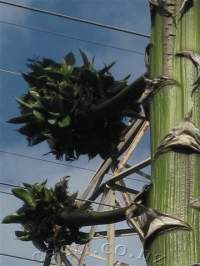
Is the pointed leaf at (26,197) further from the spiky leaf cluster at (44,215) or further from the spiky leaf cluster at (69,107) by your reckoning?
the spiky leaf cluster at (69,107)

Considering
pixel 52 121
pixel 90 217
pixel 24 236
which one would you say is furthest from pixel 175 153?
pixel 24 236

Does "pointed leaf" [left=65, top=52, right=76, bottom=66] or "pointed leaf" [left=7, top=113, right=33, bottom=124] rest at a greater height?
"pointed leaf" [left=65, top=52, right=76, bottom=66]

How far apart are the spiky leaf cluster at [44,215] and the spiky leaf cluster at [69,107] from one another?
0.73 ft

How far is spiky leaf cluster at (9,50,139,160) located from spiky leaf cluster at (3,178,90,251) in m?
0.22

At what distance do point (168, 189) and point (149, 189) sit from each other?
113 mm

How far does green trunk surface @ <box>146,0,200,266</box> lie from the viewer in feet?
9.23

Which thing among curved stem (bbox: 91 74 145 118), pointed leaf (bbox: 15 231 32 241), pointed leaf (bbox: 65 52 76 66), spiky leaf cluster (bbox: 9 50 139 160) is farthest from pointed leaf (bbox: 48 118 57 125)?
pointed leaf (bbox: 15 231 32 241)

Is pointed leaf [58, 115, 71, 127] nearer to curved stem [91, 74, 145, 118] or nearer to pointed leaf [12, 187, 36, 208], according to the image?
curved stem [91, 74, 145, 118]

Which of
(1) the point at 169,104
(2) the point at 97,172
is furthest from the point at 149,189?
(2) the point at 97,172

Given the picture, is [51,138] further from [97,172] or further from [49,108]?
[97,172]

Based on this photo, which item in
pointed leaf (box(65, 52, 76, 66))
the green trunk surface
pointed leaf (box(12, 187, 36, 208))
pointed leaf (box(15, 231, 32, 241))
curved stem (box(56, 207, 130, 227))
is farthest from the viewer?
pointed leaf (box(65, 52, 76, 66))

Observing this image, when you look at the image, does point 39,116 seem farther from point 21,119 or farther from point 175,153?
point 175,153

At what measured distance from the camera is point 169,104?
3.07m

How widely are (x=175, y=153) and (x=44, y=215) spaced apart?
2.70 feet
